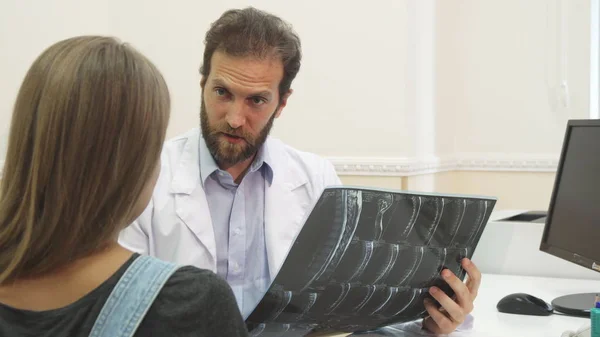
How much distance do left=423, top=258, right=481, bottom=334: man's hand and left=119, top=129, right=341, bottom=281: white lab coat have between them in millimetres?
334

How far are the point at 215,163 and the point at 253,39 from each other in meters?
0.29

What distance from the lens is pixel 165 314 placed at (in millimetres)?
802

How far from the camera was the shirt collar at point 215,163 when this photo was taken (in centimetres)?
167

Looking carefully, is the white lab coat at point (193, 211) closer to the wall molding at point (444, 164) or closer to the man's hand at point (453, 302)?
the man's hand at point (453, 302)

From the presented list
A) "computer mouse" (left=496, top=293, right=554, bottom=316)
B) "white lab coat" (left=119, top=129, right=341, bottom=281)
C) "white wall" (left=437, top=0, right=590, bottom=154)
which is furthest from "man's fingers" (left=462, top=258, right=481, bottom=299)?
"white wall" (left=437, top=0, right=590, bottom=154)

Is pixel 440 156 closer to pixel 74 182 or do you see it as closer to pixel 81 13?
pixel 81 13

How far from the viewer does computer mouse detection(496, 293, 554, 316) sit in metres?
1.53

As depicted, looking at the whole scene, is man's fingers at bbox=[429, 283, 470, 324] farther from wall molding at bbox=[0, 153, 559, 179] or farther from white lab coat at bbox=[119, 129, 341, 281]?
wall molding at bbox=[0, 153, 559, 179]

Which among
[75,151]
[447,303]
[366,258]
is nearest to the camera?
[75,151]

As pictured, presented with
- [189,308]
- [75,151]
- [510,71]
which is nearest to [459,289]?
[189,308]

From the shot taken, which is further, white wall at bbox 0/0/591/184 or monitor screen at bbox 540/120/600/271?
white wall at bbox 0/0/591/184

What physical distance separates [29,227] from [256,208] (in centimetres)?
93

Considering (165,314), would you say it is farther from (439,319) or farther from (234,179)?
(234,179)

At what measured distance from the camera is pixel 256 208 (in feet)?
5.63
